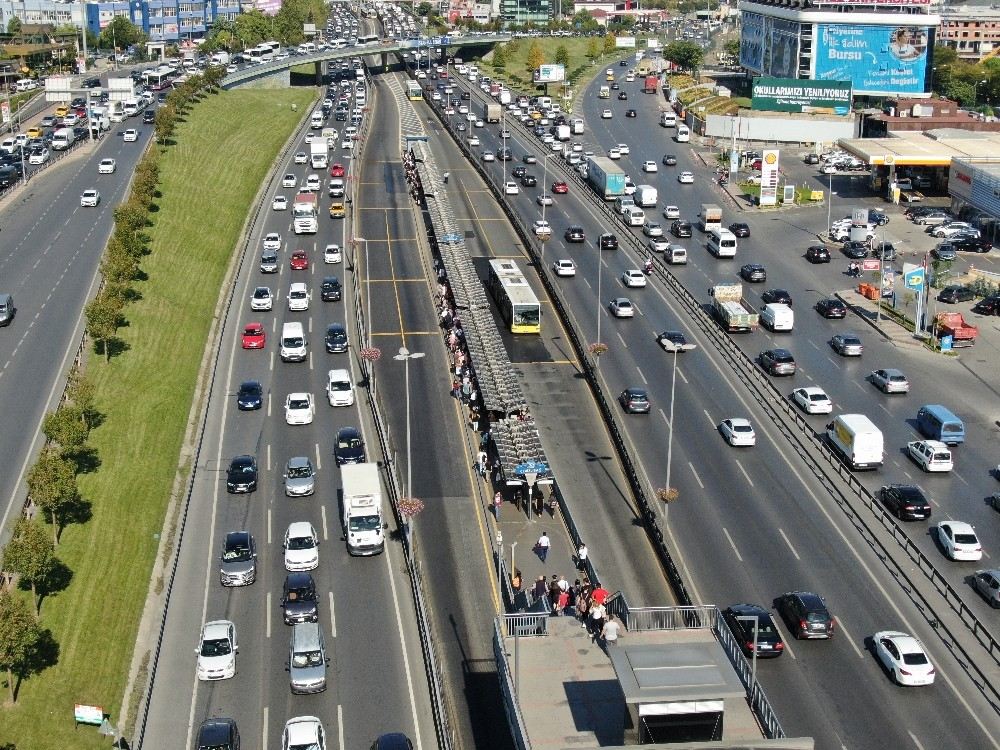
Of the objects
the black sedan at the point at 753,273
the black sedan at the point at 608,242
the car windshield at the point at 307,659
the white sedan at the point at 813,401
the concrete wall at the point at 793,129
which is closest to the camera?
the car windshield at the point at 307,659

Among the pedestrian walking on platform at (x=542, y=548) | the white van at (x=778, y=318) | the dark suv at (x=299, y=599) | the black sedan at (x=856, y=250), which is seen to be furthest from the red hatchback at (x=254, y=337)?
the black sedan at (x=856, y=250)

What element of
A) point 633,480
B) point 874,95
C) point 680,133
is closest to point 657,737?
point 633,480

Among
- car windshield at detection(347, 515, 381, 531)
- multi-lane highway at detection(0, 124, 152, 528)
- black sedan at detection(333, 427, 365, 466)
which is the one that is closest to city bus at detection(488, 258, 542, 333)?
black sedan at detection(333, 427, 365, 466)

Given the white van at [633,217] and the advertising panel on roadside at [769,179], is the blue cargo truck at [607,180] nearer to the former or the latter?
the white van at [633,217]

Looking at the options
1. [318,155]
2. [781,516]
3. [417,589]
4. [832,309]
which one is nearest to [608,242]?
[832,309]

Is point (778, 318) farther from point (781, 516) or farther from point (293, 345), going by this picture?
point (293, 345)

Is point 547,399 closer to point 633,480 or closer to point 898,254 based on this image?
point 633,480
